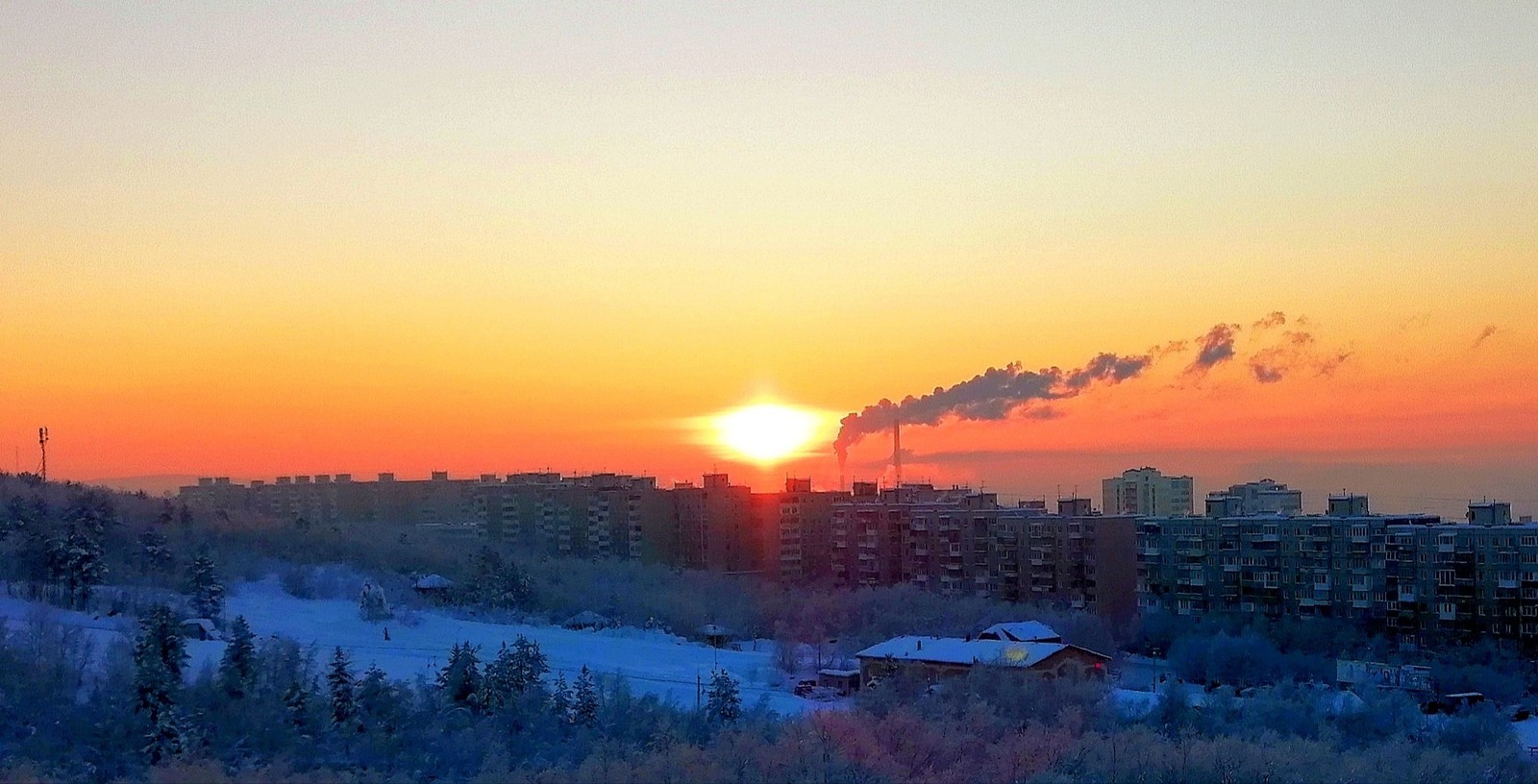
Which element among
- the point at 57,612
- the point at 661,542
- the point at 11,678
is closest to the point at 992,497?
the point at 661,542

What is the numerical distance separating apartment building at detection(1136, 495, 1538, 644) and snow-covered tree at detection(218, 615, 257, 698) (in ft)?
72.2

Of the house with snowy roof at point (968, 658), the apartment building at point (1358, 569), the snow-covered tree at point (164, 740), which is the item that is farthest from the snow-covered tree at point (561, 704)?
the apartment building at point (1358, 569)

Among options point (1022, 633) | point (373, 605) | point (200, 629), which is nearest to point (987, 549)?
point (1022, 633)

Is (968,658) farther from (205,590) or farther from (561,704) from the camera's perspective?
(205,590)

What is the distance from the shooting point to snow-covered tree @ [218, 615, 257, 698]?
19.4m

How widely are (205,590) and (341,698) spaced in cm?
996

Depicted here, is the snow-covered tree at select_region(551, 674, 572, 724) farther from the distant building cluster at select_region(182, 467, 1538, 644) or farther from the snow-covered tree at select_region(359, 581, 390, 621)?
the distant building cluster at select_region(182, 467, 1538, 644)

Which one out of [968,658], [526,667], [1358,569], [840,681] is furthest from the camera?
[1358,569]

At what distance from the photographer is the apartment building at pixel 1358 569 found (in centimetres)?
2894

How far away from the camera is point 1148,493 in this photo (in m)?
52.0

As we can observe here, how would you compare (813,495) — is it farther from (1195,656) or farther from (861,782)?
(861,782)

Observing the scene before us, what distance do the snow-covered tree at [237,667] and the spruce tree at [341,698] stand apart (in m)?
1.17

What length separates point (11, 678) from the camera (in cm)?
1925

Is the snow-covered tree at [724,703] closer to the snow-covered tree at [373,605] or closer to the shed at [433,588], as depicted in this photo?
the snow-covered tree at [373,605]
